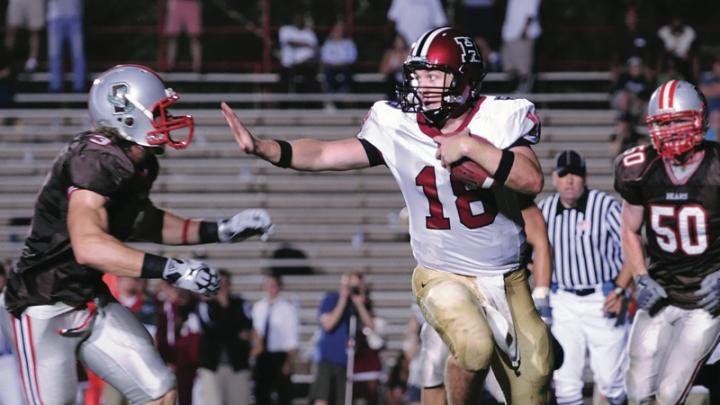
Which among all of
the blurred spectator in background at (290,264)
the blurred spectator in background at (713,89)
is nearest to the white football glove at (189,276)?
the blurred spectator in background at (290,264)

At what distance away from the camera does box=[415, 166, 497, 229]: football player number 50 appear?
595 cm

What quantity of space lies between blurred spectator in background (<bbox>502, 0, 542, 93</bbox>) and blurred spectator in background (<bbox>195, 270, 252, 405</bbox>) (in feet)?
15.3

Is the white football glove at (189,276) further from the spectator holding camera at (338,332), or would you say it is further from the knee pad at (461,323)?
the spectator holding camera at (338,332)

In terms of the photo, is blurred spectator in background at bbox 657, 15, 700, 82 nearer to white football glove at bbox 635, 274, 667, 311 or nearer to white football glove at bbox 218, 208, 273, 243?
white football glove at bbox 635, 274, 667, 311

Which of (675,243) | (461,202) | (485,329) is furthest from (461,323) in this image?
(675,243)

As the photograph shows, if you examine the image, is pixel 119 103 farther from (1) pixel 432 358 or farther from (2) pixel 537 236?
(1) pixel 432 358

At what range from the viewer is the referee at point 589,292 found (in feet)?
28.8

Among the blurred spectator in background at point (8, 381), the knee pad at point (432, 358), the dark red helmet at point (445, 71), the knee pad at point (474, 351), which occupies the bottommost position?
the blurred spectator in background at point (8, 381)

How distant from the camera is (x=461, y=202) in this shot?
596 cm

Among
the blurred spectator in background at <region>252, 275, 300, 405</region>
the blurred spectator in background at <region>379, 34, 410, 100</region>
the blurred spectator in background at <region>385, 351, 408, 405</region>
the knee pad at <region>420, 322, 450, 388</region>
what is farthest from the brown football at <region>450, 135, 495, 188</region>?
the blurred spectator in background at <region>379, 34, 410, 100</region>

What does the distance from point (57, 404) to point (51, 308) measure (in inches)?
16.8

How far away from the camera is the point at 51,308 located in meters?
6.09

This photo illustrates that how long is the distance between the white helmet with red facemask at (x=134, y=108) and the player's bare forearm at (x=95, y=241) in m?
0.39

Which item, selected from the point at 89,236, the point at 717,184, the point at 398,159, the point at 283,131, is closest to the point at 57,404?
the point at 89,236
